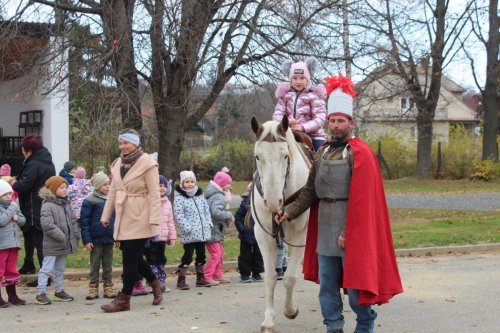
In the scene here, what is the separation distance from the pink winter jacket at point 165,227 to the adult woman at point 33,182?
1937 mm

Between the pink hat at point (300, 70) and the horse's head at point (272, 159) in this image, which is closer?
the horse's head at point (272, 159)

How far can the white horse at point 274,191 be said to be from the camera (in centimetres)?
654

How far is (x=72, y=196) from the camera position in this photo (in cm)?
1048

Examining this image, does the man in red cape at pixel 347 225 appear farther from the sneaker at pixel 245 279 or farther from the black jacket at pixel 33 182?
the black jacket at pixel 33 182

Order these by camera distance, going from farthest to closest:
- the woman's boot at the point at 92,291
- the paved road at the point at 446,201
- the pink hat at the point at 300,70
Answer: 1. the paved road at the point at 446,201
2. the woman's boot at the point at 92,291
3. the pink hat at the point at 300,70

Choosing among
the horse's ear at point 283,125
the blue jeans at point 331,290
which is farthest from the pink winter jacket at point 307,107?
the blue jeans at point 331,290

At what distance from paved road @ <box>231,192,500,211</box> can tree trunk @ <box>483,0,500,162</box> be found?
27.8 feet

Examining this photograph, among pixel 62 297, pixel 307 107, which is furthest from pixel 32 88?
pixel 307 107

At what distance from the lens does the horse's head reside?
21.3 ft

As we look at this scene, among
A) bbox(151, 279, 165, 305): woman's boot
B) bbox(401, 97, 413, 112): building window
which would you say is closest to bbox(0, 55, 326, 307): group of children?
bbox(151, 279, 165, 305): woman's boot

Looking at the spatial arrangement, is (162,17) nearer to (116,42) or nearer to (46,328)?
(116,42)

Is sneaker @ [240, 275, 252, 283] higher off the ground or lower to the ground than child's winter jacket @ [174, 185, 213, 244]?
lower

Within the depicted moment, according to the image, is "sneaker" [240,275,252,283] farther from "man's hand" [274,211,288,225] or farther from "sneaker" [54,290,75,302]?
"man's hand" [274,211,288,225]

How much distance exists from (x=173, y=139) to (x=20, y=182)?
5.98 meters
